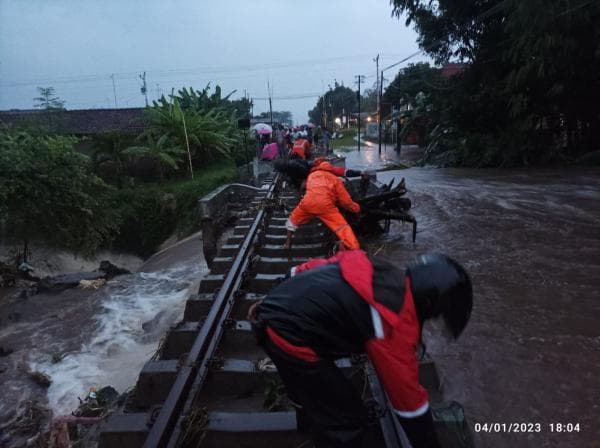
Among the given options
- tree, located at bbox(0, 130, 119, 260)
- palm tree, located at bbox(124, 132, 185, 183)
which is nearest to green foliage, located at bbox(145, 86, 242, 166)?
palm tree, located at bbox(124, 132, 185, 183)

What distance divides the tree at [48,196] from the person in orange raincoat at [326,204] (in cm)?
761

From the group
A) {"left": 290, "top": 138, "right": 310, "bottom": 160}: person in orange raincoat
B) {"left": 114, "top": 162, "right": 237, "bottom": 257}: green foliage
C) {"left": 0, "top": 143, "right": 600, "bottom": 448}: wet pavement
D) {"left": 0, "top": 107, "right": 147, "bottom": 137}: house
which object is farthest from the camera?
{"left": 0, "top": 107, "right": 147, "bottom": 137}: house

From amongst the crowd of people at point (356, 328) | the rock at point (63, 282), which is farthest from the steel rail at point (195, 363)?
the rock at point (63, 282)

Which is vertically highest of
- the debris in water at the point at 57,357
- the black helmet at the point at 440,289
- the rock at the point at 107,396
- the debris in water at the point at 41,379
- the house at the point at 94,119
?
the house at the point at 94,119

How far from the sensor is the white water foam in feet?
15.8

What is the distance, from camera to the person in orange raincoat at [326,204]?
17.7 ft

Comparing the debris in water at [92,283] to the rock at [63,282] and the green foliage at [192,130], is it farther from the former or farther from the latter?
the green foliage at [192,130]

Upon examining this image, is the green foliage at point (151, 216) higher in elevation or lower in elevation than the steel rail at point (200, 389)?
lower

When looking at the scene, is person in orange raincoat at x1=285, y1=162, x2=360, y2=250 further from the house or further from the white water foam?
the house

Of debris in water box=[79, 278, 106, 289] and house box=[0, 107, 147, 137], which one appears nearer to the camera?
debris in water box=[79, 278, 106, 289]

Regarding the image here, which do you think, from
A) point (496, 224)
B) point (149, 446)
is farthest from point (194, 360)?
point (496, 224)

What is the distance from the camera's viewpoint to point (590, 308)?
470cm

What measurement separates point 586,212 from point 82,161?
12.9 m

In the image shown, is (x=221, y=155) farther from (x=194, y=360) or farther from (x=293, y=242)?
(x=194, y=360)
